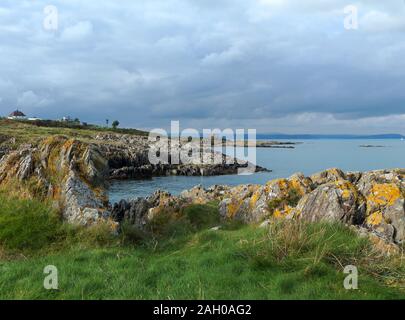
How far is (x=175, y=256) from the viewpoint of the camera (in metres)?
9.91

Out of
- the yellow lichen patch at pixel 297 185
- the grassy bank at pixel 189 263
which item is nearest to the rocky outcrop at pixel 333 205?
the grassy bank at pixel 189 263

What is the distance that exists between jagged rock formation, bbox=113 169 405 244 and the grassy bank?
149cm

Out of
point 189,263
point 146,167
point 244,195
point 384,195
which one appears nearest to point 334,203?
point 384,195

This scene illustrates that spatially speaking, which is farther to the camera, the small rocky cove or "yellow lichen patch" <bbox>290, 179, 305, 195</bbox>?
"yellow lichen patch" <bbox>290, 179, 305, 195</bbox>

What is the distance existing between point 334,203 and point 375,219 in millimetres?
1190

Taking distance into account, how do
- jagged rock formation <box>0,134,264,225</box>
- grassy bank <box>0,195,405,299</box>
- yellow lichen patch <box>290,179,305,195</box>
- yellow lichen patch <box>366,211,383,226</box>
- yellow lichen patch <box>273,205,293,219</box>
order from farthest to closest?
yellow lichen patch <box>290,179,305,195</box>, yellow lichen patch <box>273,205,293,219</box>, jagged rock formation <box>0,134,264,225</box>, yellow lichen patch <box>366,211,383,226</box>, grassy bank <box>0,195,405,299</box>

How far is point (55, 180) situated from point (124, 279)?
722 cm

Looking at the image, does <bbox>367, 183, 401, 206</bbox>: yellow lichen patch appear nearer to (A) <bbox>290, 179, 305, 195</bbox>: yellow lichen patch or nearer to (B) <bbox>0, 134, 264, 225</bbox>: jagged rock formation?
(A) <bbox>290, 179, 305, 195</bbox>: yellow lichen patch

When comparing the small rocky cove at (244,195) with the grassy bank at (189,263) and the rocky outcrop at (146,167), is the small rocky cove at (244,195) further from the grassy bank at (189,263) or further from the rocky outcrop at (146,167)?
the rocky outcrop at (146,167)

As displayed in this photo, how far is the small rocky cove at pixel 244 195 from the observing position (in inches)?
456

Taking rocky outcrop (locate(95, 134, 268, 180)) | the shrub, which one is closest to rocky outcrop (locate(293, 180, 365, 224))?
the shrub

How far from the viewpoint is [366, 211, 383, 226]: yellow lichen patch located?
11.2m
